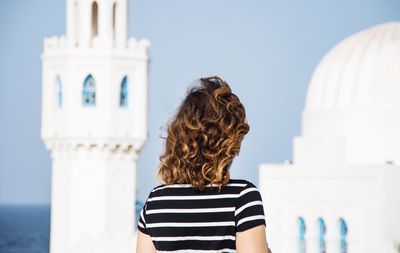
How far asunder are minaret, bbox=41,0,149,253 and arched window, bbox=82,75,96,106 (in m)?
0.03

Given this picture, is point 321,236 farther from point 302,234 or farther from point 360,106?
point 360,106

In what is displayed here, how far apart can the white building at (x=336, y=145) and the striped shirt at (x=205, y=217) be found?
19527 mm

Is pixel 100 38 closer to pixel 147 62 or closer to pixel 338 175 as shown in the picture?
pixel 147 62

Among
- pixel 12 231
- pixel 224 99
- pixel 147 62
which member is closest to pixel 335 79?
pixel 147 62

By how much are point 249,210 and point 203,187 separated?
18 centimetres

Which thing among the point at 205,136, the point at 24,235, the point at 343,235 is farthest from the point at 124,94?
the point at 24,235

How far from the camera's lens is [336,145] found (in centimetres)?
2494

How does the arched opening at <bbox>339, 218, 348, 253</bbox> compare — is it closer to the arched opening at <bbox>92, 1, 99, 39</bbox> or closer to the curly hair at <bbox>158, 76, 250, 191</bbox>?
the arched opening at <bbox>92, 1, 99, 39</bbox>

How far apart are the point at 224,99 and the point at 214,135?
14cm

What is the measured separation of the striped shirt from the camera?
161 inches

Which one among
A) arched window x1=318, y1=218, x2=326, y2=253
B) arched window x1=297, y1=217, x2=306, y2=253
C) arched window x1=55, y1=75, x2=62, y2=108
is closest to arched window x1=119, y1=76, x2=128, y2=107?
arched window x1=55, y1=75, x2=62, y2=108

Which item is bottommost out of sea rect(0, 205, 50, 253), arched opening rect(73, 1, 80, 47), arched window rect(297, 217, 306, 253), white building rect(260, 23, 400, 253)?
sea rect(0, 205, 50, 253)

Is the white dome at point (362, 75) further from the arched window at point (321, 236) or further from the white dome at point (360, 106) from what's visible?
the arched window at point (321, 236)

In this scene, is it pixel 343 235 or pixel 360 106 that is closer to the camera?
pixel 343 235
